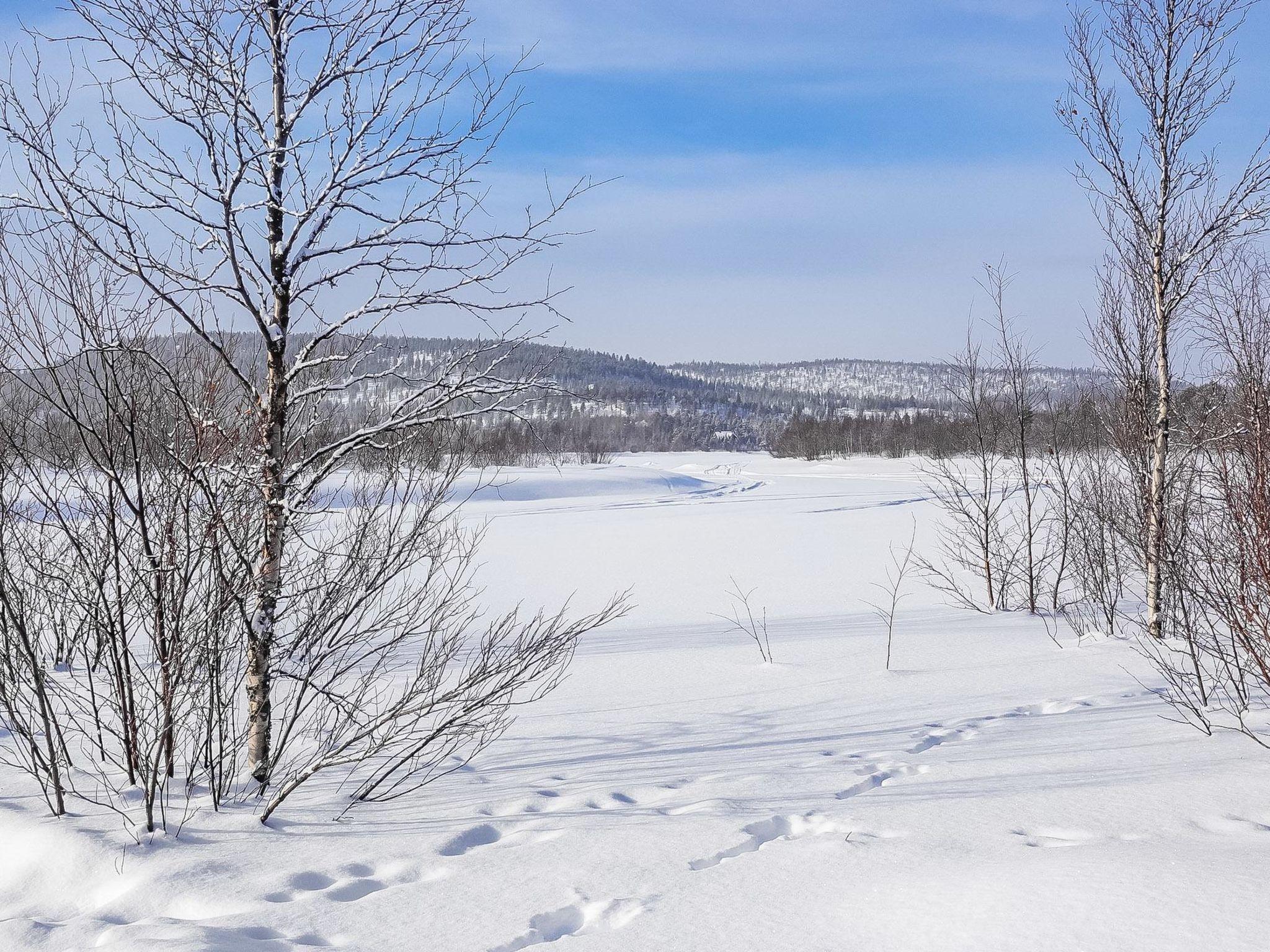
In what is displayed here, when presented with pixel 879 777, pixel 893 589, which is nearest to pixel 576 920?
pixel 879 777

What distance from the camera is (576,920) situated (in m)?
3.10

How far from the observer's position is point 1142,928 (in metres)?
2.54

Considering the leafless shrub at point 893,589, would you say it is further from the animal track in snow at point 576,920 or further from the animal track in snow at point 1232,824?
the animal track in snow at point 576,920

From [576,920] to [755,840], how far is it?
3.60 feet

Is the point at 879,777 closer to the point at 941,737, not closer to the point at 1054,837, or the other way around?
the point at 941,737

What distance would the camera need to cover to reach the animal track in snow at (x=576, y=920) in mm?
2941

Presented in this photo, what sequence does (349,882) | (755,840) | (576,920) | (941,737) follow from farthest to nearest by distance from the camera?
(941,737) → (755,840) → (349,882) → (576,920)

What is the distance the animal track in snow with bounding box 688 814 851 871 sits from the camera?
3.71 meters

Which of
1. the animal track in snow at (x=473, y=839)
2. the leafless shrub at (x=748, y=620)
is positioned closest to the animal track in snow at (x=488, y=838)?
the animal track in snow at (x=473, y=839)

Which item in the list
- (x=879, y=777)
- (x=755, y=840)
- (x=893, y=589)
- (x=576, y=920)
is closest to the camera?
(x=576, y=920)

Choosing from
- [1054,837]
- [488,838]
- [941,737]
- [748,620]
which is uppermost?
[1054,837]

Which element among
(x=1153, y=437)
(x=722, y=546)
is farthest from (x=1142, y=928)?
(x=722, y=546)

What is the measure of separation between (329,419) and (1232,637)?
5631 millimetres

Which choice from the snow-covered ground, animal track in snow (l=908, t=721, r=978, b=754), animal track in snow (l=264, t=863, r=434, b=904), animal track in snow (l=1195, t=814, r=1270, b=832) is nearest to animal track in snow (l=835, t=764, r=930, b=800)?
the snow-covered ground
